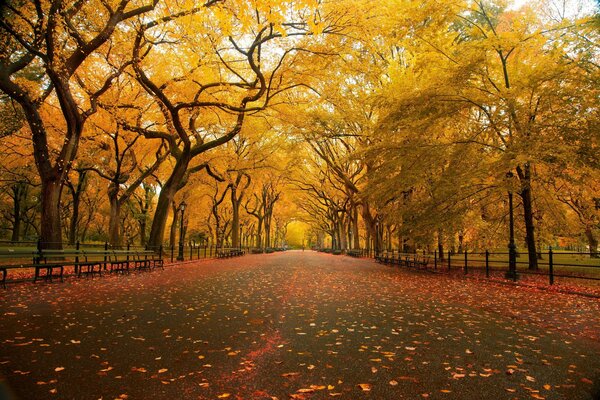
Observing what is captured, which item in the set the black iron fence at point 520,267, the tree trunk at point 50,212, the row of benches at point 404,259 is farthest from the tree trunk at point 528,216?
the tree trunk at point 50,212

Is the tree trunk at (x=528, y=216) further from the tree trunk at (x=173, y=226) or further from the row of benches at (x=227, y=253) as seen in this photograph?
the tree trunk at (x=173, y=226)

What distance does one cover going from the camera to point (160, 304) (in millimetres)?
8516

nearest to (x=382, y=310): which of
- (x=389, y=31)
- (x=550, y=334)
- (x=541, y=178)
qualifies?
(x=550, y=334)

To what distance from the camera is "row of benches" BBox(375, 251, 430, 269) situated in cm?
2123

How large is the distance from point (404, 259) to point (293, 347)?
2082 cm

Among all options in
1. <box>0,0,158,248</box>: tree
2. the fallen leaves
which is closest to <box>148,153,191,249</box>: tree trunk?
<box>0,0,158,248</box>: tree

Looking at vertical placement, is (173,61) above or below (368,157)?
above

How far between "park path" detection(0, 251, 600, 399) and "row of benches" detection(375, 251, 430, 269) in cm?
1150

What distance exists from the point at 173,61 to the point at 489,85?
15581 millimetres

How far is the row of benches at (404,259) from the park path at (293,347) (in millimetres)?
11503

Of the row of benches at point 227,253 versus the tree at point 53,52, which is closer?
the tree at point 53,52

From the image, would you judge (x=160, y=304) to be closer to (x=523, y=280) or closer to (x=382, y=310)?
(x=382, y=310)

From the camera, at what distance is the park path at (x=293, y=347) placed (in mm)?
3816

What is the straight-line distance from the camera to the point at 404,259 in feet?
81.4
